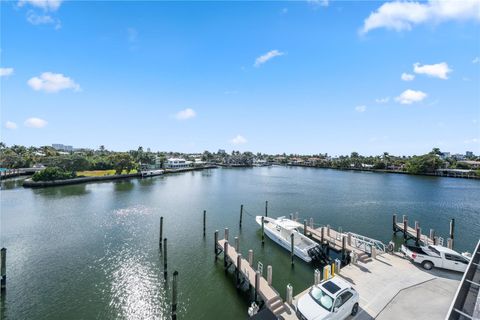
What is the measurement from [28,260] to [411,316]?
3099cm

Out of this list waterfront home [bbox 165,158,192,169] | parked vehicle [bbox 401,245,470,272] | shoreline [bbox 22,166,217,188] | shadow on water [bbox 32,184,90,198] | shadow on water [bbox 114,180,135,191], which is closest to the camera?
parked vehicle [bbox 401,245,470,272]

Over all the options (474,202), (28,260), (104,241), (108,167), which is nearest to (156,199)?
(104,241)

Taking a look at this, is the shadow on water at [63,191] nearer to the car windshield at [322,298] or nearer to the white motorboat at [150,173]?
the white motorboat at [150,173]

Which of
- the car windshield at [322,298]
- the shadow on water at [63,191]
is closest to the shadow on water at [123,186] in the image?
the shadow on water at [63,191]

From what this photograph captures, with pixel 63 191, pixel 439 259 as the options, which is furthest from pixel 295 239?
pixel 63 191

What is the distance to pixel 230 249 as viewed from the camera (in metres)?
21.3

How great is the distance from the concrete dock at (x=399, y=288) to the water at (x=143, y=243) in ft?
16.1

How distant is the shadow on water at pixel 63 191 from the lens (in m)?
52.5

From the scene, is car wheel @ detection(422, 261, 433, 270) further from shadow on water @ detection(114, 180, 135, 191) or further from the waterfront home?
the waterfront home

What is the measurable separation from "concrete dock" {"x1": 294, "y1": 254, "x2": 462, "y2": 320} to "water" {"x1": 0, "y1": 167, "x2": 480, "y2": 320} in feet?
16.1

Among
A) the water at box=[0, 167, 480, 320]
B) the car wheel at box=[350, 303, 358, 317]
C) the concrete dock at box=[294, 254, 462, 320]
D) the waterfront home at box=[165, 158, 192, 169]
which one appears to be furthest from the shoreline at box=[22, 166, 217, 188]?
the car wheel at box=[350, 303, 358, 317]

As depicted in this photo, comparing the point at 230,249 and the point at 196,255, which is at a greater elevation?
the point at 230,249

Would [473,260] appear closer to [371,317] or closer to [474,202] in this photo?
[371,317]

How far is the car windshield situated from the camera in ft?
37.3
